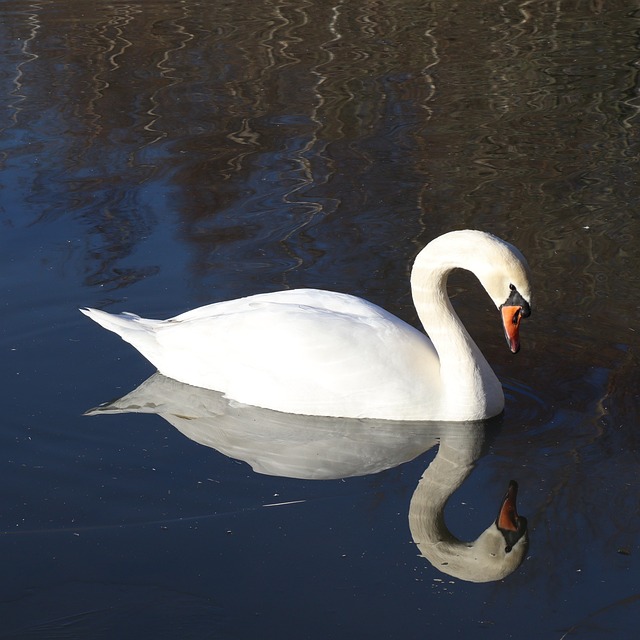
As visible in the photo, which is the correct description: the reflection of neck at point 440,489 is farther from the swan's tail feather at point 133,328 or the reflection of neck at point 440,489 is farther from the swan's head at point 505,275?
the swan's tail feather at point 133,328

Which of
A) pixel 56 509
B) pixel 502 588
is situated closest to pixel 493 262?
pixel 502 588

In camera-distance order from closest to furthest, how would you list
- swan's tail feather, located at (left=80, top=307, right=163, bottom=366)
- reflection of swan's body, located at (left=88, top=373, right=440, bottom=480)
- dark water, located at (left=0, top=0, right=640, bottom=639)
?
dark water, located at (left=0, top=0, right=640, bottom=639), reflection of swan's body, located at (left=88, top=373, right=440, bottom=480), swan's tail feather, located at (left=80, top=307, right=163, bottom=366)

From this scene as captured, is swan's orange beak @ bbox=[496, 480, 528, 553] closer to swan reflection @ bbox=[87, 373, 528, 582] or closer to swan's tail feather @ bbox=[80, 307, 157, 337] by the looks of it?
swan reflection @ bbox=[87, 373, 528, 582]

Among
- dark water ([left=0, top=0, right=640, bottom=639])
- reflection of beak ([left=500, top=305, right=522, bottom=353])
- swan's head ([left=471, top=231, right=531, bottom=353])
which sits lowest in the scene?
dark water ([left=0, top=0, right=640, bottom=639])

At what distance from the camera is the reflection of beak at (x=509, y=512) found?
441 centimetres

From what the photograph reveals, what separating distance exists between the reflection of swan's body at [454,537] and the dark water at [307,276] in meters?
0.06

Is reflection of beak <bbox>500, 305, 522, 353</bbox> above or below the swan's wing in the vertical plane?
above

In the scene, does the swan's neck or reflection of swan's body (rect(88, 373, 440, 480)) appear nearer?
reflection of swan's body (rect(88, 373, 440, 480))

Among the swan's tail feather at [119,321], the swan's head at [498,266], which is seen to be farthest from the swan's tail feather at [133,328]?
the swan's head at [498,266]

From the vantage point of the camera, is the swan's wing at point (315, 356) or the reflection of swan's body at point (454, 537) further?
the swan's wing at point (315, 356)

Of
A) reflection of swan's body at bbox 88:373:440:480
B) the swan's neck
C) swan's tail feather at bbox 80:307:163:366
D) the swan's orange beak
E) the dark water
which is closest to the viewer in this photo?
the dark water

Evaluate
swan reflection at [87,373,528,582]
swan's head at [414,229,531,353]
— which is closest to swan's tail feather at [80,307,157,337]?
swan reflection at [87,373,528,582]

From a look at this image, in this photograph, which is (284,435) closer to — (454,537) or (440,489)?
(440,489)

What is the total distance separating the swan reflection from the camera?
438 centimetres
